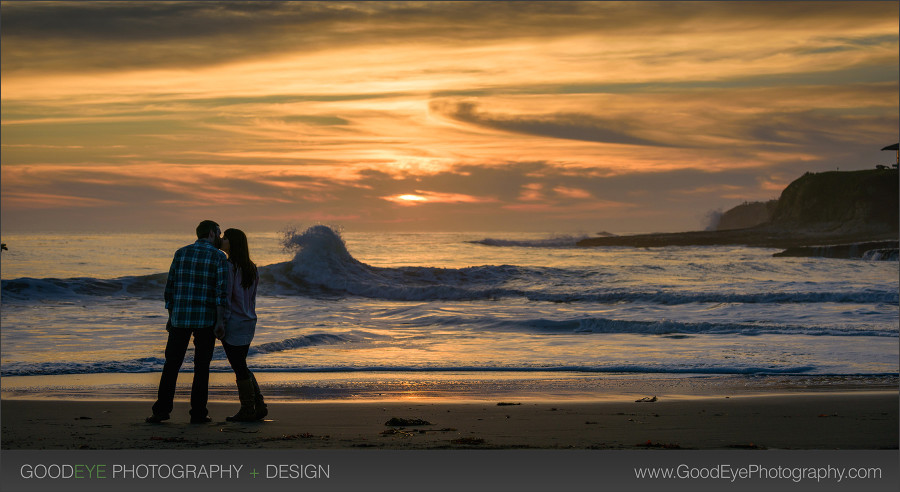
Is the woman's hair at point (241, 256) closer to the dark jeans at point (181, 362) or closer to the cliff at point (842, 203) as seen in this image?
the dark jeans at point (181, 362)

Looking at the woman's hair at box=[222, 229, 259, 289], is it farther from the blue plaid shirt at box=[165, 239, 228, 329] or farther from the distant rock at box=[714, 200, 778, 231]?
the distant rock at box=[714, 200, 778, 231]

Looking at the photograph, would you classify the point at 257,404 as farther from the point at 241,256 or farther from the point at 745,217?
the point at 745,217

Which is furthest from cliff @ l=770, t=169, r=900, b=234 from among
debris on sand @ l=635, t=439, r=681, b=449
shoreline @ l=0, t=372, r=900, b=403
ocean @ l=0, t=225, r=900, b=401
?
debris on sand @ l=635, t=439, r=681, b=449

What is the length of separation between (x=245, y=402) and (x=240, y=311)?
77 cm

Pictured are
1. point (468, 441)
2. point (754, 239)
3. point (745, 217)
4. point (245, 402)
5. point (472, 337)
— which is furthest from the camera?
point (745, 217)

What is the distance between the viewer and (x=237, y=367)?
6340 millimetres

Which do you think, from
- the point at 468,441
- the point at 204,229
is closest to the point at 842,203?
the point at 468,441

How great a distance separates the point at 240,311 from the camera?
6.22 meters

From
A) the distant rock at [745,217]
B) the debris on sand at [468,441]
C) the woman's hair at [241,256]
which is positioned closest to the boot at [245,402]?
the woman's hair at [241,256]

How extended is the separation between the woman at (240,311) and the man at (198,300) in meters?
0.10

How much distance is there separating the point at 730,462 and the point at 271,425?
138 inches

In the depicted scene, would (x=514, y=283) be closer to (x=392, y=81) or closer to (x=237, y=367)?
(x=392, y=81)

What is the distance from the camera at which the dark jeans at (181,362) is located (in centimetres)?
618

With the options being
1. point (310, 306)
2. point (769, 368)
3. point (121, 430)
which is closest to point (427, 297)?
point (310, 306)
